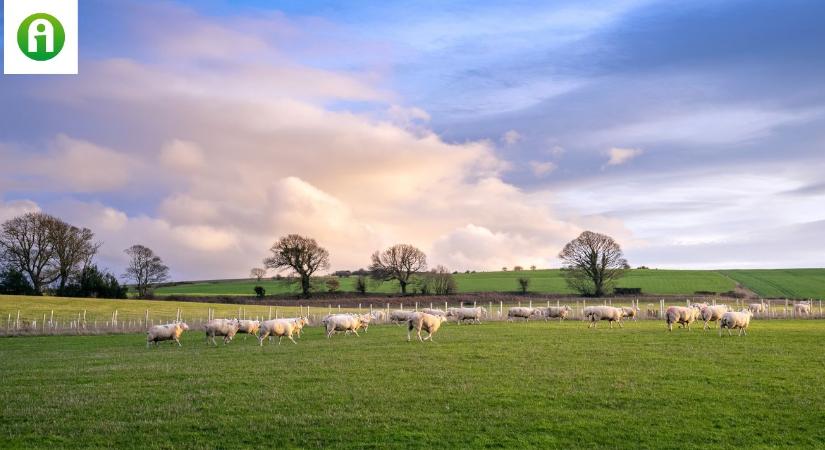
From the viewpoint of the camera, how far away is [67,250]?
79812 millimetres

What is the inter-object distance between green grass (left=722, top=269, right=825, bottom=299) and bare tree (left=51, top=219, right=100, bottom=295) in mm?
92514

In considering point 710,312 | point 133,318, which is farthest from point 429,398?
point 133,318

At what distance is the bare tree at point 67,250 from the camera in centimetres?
7850

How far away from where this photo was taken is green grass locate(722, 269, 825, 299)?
8969cm

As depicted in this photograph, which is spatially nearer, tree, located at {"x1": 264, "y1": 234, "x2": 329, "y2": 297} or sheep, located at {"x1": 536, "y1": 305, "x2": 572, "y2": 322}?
sheep, located at {"x1": 536, "y1": 305, "x2": 572, "y2": 322}

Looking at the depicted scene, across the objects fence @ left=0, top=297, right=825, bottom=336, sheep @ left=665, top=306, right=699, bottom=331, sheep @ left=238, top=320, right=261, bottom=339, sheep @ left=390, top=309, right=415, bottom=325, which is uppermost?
sheep @ left=665, top=306, right=699, bottom=331

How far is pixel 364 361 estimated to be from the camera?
22062 mm

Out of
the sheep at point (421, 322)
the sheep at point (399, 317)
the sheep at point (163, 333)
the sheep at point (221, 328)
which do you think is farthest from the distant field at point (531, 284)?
the sheep at point (421, 322)

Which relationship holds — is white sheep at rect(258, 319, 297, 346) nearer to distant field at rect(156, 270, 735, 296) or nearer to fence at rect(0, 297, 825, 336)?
fence at rect(0, 297, 825, 336)

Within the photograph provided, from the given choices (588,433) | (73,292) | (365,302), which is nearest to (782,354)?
(588,433)

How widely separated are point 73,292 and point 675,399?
3223 inches

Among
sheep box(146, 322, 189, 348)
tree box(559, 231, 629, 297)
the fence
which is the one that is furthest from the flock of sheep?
tree box(559, 231, 629, 297)

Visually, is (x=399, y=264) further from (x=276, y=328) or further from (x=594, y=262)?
(x=276, y=328)

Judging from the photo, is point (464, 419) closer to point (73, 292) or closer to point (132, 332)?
point (132, 332)
